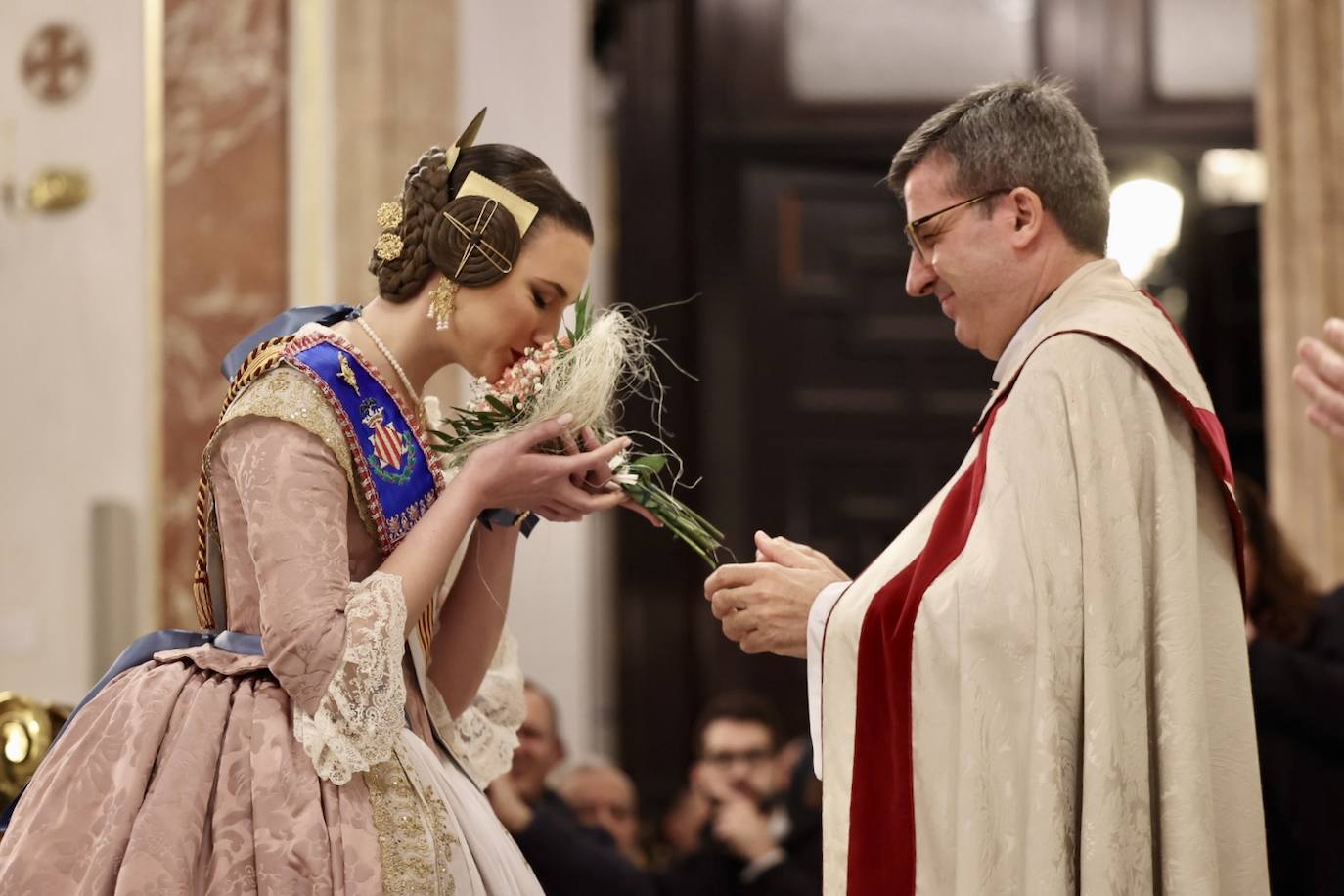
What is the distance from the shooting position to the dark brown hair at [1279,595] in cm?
425

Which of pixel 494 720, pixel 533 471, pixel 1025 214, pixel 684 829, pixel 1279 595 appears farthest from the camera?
pixel 684 829

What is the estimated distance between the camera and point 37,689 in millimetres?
6035

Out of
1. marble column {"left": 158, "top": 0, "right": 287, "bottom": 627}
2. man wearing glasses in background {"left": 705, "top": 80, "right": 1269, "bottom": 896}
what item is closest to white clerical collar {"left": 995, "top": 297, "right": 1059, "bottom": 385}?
man wearing glasses in background {"left": 705, "top": 80, "right": 1269, "bottom": 896}

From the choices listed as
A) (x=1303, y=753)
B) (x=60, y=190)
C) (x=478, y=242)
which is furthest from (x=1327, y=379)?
(x=60, y=190)

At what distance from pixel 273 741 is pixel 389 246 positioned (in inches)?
30.5

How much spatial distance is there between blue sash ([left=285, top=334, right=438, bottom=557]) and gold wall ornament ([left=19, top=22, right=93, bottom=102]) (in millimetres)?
4008

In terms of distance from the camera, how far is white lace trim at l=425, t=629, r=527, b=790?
2.89 meters

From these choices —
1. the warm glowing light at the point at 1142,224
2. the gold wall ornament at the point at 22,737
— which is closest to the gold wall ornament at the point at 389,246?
the gold wall ornament at the point at 22,737

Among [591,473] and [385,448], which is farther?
[591,473]

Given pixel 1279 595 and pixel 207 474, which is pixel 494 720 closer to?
pixel 207 474

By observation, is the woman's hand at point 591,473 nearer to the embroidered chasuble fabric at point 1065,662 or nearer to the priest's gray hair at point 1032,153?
the embroidered chasuble fabric at point 1065,662

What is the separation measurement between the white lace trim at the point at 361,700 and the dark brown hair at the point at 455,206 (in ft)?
1.76

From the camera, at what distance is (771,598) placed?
8.89ft

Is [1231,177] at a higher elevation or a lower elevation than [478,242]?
higher
